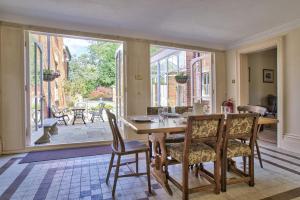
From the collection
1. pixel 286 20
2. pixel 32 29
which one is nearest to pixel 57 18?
pixel 32 29

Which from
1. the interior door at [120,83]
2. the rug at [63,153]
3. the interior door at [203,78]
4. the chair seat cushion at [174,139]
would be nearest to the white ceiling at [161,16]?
the interior door at [120,83]

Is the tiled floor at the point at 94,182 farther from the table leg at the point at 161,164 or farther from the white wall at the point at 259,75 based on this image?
the white wall at the point at 259,75

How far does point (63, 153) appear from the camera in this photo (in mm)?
3523

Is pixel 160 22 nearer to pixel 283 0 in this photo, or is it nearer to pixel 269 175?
pixel 283 0

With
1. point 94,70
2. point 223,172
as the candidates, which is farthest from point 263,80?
point 94,70

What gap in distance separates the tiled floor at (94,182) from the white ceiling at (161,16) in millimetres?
2353

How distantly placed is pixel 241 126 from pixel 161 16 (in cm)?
219

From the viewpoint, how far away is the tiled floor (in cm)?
207

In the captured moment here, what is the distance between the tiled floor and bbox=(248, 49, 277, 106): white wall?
2994 millimetres

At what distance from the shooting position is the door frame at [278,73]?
12.5 ft

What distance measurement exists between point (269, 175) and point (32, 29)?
4369 mm

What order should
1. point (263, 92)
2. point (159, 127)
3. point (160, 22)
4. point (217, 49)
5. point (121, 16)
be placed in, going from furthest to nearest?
point (263, 92), point (217, 49), point (160, 22), point (121, 16), point (159, 127)

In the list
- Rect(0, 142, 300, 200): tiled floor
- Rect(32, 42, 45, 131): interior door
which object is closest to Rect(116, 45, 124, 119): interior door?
Rect(0, 142, 300, 200): tiled floor

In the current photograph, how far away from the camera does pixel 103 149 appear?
12.4ft
